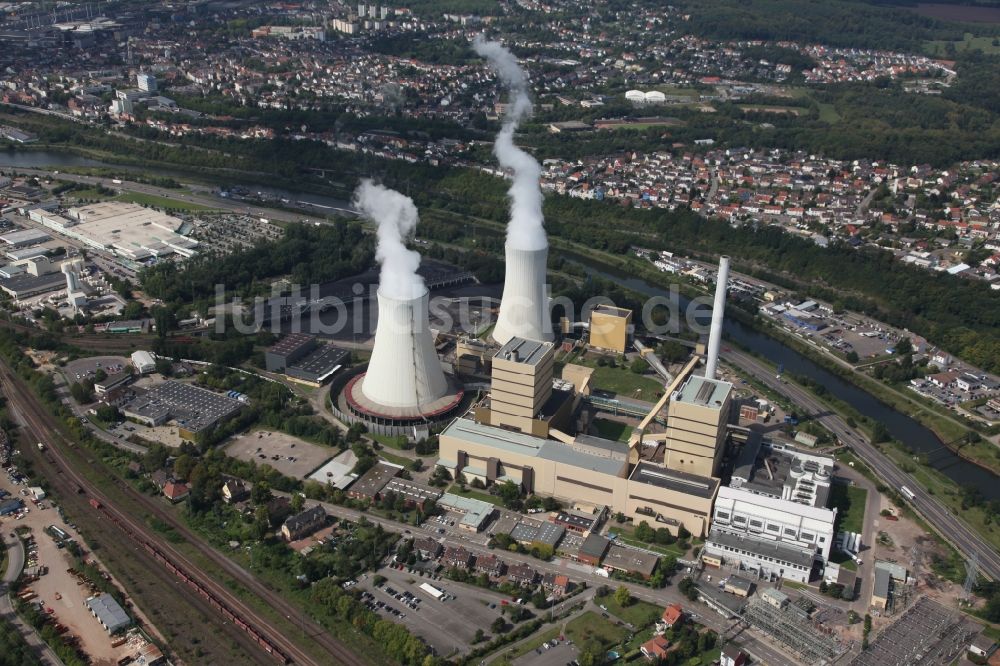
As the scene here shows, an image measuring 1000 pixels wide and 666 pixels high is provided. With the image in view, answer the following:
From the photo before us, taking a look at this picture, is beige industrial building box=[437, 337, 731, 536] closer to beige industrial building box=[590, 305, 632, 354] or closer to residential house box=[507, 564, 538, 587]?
residential house box=[507, 564, 538, 587]

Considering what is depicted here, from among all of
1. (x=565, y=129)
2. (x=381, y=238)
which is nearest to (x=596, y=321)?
(x=381, y=238)

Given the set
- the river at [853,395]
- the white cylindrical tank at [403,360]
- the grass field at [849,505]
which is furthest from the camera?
the river at [853,395]

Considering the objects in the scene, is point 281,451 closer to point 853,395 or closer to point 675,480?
point 675,480

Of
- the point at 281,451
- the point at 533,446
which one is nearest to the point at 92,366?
the point at 281,451

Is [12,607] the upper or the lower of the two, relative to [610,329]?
lower

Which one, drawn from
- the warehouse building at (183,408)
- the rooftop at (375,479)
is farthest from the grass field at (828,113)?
the warehouse building at (183,408)

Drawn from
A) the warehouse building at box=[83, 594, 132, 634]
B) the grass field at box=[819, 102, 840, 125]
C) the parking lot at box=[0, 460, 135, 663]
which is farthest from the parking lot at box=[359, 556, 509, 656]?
the grass field at box=[819, 102, 840, 125]

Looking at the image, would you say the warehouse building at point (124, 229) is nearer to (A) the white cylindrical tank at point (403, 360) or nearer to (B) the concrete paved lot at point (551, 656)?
(A) the white cylindrical tank at point (403, 360)

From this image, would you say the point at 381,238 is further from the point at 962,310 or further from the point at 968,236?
the point at 968,236
